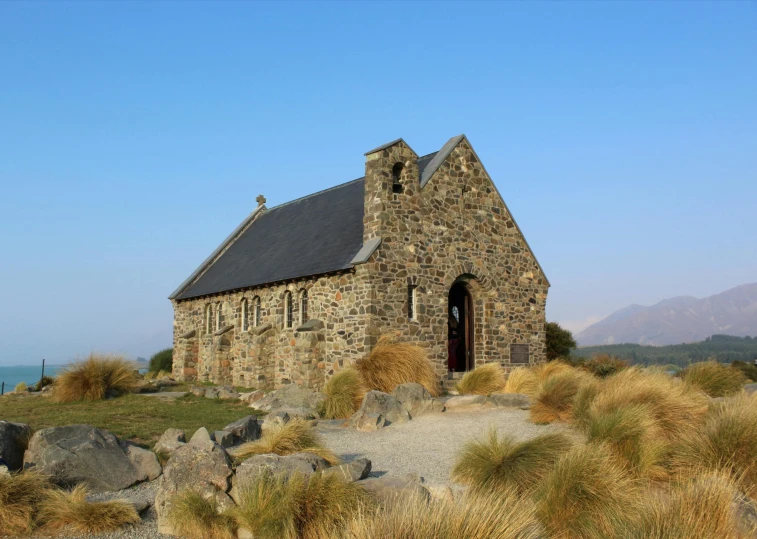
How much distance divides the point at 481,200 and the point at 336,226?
5.03 metres

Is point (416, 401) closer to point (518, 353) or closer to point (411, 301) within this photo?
point (411, 301)

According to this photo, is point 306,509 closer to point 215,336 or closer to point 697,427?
point 697,427

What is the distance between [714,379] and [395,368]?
758cm

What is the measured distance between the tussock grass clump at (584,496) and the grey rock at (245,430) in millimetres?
5720

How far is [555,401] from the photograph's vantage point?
13.5 meters

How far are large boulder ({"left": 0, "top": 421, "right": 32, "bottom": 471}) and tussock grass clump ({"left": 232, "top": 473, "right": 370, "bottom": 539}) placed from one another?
12.3ft

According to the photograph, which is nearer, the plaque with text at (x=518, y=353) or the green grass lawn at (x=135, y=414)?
the green grass lawn at (x=135, y=414)

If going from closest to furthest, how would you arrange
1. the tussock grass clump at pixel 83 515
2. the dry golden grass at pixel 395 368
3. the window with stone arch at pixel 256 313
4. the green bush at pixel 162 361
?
the tussock grass clump at pixel 83 515 < the dry golden grass at pixel 395 368 < the window with stone arch at pixel 256 313 < the green bush at pixel 162 361

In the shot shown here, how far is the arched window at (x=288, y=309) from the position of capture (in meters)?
22.6

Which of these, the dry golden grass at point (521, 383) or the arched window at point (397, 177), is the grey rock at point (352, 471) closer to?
the dry golden grass at point (521, 383)

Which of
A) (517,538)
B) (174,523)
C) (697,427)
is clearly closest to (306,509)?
(174,523)

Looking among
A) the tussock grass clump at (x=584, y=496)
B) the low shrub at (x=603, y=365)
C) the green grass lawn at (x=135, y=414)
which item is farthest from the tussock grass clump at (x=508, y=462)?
the low shrub at (x=603, y=365)

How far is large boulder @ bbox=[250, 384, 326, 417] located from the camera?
16172 mm

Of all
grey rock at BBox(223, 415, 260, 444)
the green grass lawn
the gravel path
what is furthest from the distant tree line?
grey rock at BBox(223, 415, 260, 444)
